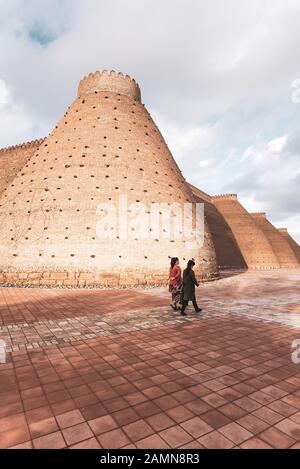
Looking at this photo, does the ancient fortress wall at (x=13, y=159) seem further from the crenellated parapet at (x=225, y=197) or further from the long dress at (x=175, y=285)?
the crenellated parapet at (x=225, y=197)

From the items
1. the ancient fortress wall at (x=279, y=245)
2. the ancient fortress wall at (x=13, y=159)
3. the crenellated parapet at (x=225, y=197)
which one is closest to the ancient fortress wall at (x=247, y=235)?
the crenellated parapet at (x=225, y=197)

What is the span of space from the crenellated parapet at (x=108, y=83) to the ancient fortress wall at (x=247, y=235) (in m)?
30.3

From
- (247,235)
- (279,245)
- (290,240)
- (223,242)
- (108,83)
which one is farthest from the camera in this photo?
(290,240)

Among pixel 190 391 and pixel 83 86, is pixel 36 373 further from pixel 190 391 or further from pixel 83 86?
pixel 83 86

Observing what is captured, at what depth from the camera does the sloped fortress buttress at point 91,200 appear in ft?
44.5

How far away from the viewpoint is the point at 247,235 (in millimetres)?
43969

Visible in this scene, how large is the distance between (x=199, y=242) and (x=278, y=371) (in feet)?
41.2

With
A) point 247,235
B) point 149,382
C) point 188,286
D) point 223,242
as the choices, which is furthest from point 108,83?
point 247,235

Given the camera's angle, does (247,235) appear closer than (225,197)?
Yes

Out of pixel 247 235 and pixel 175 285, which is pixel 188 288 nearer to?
pixel 175 285

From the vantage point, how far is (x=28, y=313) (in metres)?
7.12

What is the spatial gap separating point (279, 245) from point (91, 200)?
3988cm

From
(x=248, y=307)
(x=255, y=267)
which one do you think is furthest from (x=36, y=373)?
(x=255, y=267)

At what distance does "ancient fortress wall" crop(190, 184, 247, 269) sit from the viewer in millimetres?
36781
